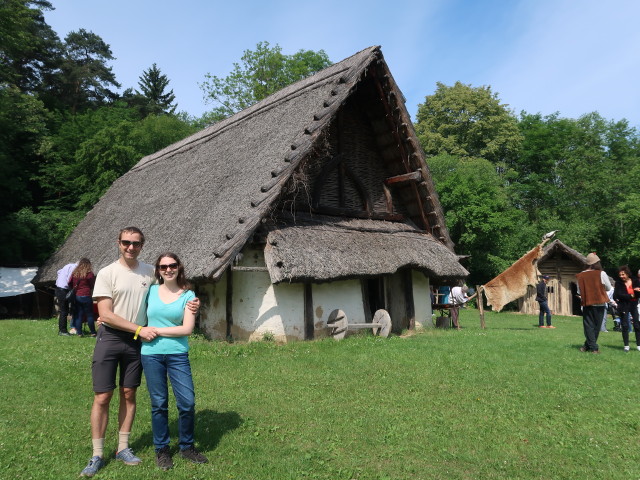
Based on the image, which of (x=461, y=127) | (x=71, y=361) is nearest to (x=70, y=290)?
(x=71, y=361)

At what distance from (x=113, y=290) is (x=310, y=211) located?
8376 millimetres

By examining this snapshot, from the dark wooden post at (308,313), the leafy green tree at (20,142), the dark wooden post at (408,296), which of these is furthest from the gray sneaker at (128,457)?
the leafy green tree at (20,142)

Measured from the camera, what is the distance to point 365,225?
1360cm

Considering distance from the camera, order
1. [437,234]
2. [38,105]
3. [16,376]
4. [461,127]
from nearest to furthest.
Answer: [16,376] → [437,234] → [38,105] → [461,127]

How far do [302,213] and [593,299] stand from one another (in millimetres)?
6931

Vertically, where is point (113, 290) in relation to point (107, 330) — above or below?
above

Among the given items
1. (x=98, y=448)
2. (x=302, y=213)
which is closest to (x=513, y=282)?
(x=302, y=213)

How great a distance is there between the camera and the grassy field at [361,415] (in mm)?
4320

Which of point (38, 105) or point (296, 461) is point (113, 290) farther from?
point (38, 105)

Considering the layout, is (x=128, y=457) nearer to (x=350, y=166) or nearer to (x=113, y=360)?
(x=113, y=360)

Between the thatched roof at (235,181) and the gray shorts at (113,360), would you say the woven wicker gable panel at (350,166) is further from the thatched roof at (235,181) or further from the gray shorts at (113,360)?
the gray shorts at (113,360)

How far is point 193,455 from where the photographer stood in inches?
171

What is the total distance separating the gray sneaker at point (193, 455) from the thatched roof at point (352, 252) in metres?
5.58

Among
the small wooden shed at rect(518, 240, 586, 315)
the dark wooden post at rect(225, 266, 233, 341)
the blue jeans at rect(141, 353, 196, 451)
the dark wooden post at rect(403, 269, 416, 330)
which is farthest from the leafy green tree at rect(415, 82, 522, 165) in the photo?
the blue jeans at rect(141, 353, 196, 451)
